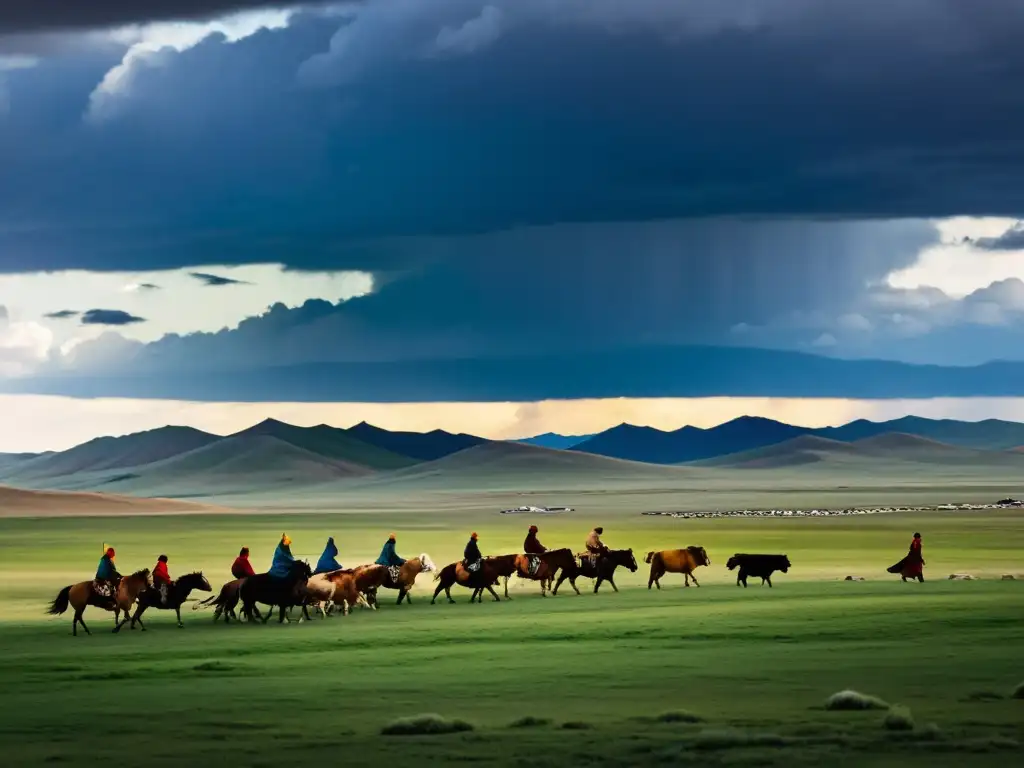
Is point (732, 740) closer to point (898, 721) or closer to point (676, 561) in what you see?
point (898, 721)

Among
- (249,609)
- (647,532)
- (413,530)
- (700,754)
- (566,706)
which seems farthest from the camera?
(413,530)

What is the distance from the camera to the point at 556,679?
27.1 m

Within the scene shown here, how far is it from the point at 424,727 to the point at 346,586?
710 inches

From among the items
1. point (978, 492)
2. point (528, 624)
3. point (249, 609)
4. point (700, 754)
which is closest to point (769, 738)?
point (700, 754)

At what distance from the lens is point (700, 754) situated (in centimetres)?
1978

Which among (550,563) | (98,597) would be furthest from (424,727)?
(550,563)

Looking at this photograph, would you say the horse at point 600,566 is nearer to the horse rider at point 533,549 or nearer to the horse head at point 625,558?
the horse head at point 625,558

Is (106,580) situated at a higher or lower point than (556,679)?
higher

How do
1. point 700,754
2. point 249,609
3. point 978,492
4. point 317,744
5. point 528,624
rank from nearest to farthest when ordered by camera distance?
point 700,754 < point 317,744 < point 528,624 < point 249,609 < point 978,492

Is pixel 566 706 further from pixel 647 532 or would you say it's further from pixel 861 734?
pixel 647 532

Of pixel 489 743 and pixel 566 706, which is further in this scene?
pixel 566 706

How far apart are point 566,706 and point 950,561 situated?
37446 millimetres

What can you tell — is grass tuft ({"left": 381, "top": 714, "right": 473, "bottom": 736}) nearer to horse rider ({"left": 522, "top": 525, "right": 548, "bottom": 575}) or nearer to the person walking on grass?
horse rider ({"left": 522, "top": 525, "right": 548, "bottom": 575})

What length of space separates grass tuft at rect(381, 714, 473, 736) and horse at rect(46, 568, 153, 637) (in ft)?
48.8
